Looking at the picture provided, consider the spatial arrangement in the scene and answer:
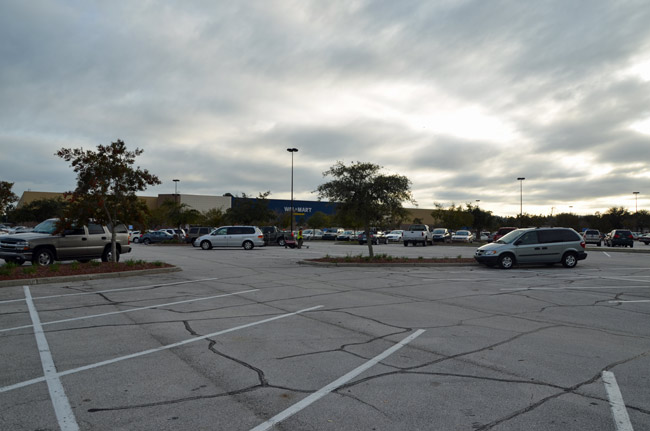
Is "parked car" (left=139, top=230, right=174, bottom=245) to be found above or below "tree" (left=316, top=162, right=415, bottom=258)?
below

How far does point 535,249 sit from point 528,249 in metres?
0.35

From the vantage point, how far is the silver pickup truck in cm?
1695

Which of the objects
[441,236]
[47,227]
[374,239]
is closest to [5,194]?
[47,227]

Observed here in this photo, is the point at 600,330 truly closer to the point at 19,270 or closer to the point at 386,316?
the point at 386,316

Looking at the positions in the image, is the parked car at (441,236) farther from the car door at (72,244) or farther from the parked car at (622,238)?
the car door at (72,244)

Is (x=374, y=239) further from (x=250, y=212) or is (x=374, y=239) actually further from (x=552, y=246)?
(x=552, y=246)

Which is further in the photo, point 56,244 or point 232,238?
point 232,238

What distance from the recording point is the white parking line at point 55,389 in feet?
12.9

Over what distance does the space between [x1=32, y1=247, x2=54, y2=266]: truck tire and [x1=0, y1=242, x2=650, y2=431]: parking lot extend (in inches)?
250

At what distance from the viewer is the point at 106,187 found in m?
17.3

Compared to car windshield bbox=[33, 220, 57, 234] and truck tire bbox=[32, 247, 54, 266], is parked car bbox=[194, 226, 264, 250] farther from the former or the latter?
truck tire bbox=[32, 247, 54, 266]

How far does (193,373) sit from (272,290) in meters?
7.02

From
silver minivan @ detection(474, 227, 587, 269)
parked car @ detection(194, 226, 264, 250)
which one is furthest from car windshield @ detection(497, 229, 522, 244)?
parked car @ detection(194, 226, 264, 250)

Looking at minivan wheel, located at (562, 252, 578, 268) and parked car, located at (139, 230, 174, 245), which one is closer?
minivan wheel, located at (562, 252, 578, 268)
